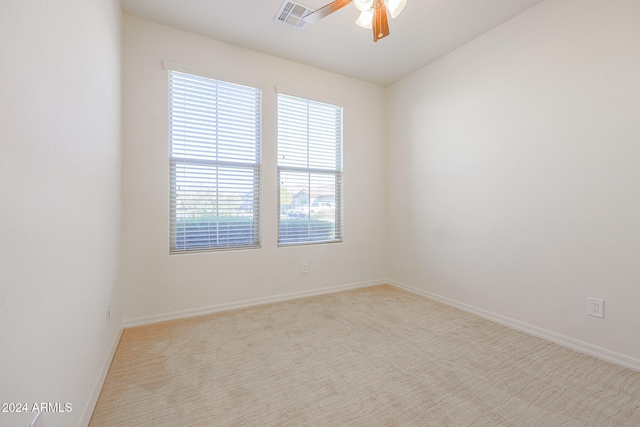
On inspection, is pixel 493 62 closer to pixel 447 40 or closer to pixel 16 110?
pixel 447 40

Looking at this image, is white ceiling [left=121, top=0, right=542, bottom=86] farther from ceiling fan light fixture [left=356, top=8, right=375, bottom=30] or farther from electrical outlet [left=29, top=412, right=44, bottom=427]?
electrical outlet [left=29, top=412, right=44, bottom=427]

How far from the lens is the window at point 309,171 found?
3.26 meters

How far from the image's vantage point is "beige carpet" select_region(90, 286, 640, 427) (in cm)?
143

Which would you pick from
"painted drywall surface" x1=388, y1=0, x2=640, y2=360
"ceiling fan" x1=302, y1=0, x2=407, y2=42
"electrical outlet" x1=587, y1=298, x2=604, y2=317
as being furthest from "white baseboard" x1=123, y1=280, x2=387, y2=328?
"ceiling fan" x1=302, y1=0, x2=407, y2=42

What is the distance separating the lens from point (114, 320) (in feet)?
6.95

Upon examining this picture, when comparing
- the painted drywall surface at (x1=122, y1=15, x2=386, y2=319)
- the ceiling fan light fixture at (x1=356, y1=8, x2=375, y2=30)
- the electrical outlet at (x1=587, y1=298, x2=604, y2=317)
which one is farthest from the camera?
the painted drywall surface at (x1=122, y1=15, x2=386, y2=319)

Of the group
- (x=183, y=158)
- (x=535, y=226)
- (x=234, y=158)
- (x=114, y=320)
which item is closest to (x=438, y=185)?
(x=535, y=226)

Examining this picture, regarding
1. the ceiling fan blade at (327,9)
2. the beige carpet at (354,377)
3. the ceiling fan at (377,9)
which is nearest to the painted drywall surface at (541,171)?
the beige carpet at (354,377)

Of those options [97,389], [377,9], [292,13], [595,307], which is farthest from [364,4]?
[97,389]

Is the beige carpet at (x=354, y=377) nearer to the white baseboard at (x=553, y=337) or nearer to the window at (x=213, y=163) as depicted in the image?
the white baseboard at (x=553, y=337)

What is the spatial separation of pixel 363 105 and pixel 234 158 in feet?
6.44

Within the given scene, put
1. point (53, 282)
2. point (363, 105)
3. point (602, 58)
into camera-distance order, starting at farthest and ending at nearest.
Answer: point (363, 105) → point (602, 58) → point (53, 282)

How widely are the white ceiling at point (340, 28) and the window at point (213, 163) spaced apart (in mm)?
507

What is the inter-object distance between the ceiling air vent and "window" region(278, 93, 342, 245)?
80 cm
